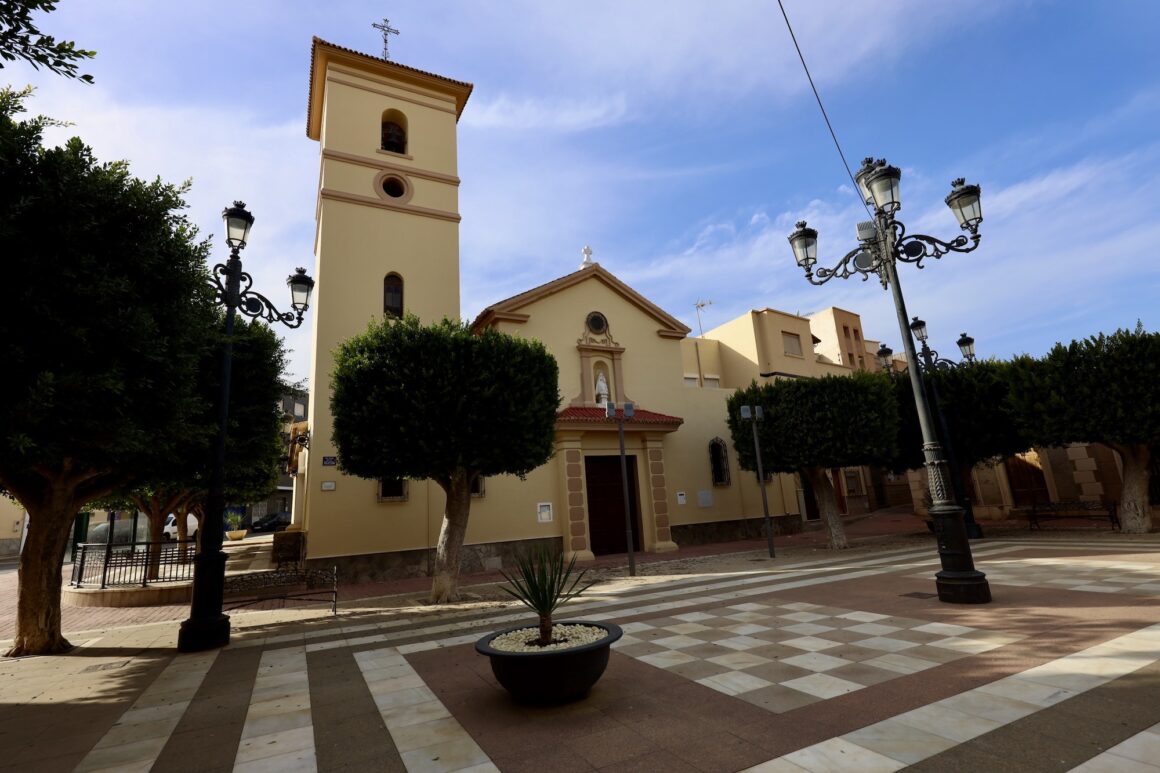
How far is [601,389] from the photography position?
1998cm

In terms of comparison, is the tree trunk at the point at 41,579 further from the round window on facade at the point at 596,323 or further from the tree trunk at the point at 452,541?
the round window on facade at the point at 596,323

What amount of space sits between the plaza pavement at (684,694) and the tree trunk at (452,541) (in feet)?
6.86

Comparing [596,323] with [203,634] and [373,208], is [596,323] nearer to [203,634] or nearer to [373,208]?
Answer: [373,208]

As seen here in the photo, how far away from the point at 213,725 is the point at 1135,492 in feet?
68.5

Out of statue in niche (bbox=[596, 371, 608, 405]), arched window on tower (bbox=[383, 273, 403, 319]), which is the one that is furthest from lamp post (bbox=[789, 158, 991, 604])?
arched window on tower (bbox=[383, 273, 403, 319])

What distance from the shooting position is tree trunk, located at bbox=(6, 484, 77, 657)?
25.3 feet

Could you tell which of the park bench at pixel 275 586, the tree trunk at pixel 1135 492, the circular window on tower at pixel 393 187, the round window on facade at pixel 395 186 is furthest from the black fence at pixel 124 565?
the tree trunk at pixel 1135 492

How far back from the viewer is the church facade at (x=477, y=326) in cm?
1522

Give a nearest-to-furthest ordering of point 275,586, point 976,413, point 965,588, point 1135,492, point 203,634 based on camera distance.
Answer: point 965,588
point 203,634
point 275,586
point 1135,492
point 976,413

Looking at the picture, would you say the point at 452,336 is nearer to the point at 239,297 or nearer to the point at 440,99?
the point at 239,297

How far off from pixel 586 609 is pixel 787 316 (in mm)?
26795

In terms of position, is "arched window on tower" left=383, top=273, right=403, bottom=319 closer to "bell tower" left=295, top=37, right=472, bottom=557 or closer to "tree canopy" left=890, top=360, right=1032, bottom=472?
"bell tower" left=295, top=37, right=472, bottom=557

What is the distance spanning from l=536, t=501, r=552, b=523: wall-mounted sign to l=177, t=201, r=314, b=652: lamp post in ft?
33.1

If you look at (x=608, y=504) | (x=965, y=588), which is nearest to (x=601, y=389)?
(x=608, y=504)
